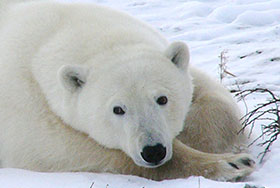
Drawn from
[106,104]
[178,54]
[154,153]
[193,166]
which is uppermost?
[178,54]

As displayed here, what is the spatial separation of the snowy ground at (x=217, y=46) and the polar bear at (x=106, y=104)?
193 mm

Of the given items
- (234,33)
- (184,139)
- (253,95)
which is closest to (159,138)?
(184,139)

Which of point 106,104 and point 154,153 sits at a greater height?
point 106,104

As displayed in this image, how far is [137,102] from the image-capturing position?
11.0ft

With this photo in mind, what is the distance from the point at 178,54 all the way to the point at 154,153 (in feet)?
2.83

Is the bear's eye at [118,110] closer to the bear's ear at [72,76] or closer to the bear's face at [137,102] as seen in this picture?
the bear's face at [137,102]

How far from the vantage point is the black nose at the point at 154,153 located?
315 centimetres

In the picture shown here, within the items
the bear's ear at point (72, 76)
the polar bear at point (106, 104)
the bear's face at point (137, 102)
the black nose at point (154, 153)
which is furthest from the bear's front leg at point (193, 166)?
the bear's ear at point (72, 76)

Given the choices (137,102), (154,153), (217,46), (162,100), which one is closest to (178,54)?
(162,100)

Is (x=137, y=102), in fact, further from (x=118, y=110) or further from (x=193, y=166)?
(x=193, y=166)

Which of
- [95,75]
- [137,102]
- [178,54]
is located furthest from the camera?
[178,54]

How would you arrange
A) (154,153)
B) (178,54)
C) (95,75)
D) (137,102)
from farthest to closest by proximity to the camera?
(178,54), (95,75), (137,102), (154,153)

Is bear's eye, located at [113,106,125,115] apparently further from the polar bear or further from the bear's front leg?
the bear's front leg

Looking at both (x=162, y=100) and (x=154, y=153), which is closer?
(x=154, y=153)
